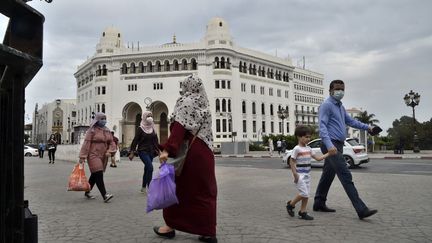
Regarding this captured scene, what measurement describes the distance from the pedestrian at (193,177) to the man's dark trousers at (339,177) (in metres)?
2.12

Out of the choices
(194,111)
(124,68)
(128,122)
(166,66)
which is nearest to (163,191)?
(194,111)

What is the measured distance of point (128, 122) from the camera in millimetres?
67875

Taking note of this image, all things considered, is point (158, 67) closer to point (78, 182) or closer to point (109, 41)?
point (109, 41)

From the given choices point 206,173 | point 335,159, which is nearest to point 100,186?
point 206,173

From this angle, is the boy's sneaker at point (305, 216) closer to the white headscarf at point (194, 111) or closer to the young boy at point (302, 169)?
the young boy at point (302, 169)

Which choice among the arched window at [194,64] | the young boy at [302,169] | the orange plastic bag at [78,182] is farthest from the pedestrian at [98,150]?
the arched window at [194,64]

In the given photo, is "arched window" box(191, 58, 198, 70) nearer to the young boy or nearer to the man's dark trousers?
the man's dark trousers

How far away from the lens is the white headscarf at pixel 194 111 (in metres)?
4.50

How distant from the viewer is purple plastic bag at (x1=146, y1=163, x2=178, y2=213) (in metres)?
4.20

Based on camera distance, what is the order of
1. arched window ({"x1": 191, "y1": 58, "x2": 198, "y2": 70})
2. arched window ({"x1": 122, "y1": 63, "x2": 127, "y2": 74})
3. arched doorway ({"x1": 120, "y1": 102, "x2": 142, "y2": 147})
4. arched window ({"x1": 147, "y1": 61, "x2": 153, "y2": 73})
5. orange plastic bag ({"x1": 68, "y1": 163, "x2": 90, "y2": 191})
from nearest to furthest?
orange plastic bag ({"x1": 68, "y1": 163, "x2": 90, "y2": 191})
arched window ({"x1": 191, "y1": 58, "x2": 198, "y2": 70})
arched window ({"x1": 147, "y1": 61, "x2": 153, "y2": 73})
arched doorway ({"x1": 120, "y1": 102, "x2": 142, "y2": 147})
arched window ({"x1": 122, "y1": 63, "x2": 127, "y2": 74})

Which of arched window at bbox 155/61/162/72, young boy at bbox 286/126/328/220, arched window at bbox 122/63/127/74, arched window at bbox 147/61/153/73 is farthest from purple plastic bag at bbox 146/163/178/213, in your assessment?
arched window at bbox 122/63/127/74

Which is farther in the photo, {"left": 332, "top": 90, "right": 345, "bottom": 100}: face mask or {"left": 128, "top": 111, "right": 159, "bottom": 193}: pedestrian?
{"left": 128, "top": 111, "right": 159, "bottom": 193}: pedestrian

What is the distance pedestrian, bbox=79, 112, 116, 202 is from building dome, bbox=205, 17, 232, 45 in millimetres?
58626

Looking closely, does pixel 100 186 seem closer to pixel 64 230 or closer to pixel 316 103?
pixel 64 230
